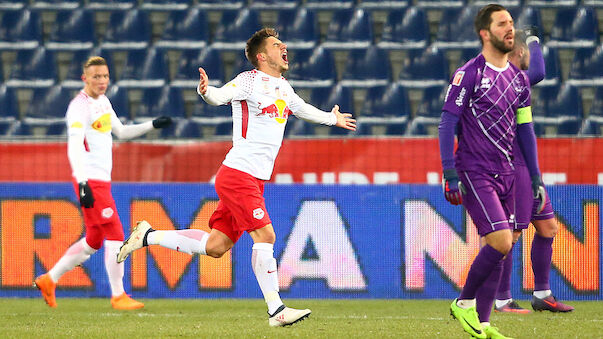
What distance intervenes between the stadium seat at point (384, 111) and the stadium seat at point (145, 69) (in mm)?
2389

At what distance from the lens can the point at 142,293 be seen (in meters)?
8.50

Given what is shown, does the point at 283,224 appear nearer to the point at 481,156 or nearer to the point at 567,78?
the point at 481,156

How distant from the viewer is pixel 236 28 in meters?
12.2

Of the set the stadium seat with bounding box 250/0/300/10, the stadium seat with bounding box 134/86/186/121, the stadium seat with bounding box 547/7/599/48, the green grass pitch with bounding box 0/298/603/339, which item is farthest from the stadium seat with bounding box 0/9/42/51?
the stadium seat with bounding box 547/7/599/48

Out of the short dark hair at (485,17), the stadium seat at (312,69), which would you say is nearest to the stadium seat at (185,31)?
the stadium seat at (312,69)

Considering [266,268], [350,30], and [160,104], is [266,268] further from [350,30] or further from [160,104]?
[350,30]

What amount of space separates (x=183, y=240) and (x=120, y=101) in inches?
219

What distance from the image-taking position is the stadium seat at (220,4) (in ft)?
40.3

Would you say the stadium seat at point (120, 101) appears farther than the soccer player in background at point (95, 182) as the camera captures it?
Yes

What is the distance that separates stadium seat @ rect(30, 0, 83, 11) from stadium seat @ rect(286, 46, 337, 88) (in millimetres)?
2863

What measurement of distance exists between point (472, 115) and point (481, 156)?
0.72ft

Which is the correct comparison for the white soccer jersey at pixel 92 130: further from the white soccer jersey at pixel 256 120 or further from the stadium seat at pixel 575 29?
the stadium seat at pixel 575 29

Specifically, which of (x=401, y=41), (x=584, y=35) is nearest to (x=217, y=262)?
(x=401, y=41)

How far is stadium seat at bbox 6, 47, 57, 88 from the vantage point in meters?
12.0
